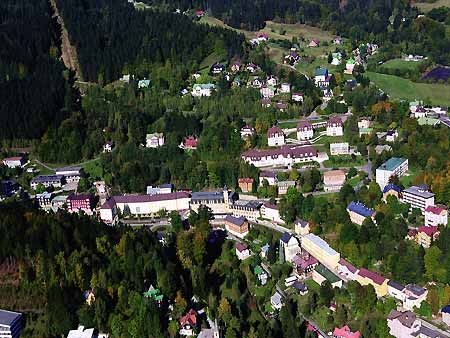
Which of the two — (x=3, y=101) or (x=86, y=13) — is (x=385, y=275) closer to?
(x=3, y=101)

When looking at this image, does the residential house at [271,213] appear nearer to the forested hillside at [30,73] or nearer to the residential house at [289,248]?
the residential house at [289,248]

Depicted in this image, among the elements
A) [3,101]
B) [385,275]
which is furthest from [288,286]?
[3,101]

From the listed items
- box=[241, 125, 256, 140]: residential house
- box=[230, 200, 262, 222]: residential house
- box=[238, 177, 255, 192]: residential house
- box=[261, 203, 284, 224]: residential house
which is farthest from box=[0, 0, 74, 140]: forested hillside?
box=[261, 203, 284, 224]: residential house

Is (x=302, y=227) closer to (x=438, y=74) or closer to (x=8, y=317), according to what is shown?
(x=8, y=317)

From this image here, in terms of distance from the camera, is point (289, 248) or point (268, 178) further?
point (268, 178)

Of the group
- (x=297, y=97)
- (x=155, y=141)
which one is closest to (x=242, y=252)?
(x=155, y=141)

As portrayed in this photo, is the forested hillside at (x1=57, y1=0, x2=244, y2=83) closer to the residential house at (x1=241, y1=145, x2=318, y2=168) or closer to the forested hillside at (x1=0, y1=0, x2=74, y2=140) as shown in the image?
the forested hillside at (x1=0, y1=0, x2=74, y2=140)
